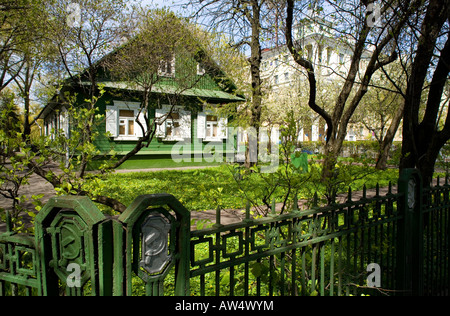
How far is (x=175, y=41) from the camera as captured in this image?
9969mm

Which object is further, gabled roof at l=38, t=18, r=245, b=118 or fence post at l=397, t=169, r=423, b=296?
gabled roof at l=38, t=18, r=245, b=118

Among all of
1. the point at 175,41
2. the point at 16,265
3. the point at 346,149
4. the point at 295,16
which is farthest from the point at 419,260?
the point at 346,149

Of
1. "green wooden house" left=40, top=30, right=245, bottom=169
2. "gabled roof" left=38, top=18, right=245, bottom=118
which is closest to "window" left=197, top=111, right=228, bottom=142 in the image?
"green wooden house" left=40, top=30, right=245, bottom=169

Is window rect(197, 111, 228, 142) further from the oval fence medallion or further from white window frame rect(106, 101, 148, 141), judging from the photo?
the oval fence medallion

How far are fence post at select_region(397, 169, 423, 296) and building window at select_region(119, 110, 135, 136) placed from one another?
52.0 feet

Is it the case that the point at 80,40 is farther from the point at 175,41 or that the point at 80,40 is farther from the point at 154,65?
the point at 175,41

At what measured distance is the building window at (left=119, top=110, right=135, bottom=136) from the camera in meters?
16.9

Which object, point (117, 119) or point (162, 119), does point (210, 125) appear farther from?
point (117, 119)

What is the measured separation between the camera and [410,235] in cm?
295

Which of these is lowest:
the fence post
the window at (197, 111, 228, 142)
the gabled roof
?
the fence post

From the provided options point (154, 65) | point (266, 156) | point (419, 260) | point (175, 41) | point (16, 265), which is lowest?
point (419, 260)

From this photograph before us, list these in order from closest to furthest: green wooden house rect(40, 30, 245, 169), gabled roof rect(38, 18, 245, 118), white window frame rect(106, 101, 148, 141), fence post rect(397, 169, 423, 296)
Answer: fence post rect(397, 169, 423, 296) < gabled roof rect(38, 18, 245, 118) < green wooden house rect(40, 30, 245, 169) < white window frame rect(106, 101, 148, 141)

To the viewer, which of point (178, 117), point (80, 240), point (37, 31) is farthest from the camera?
point (178, 117)

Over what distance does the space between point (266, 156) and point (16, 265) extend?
97.1 inches
